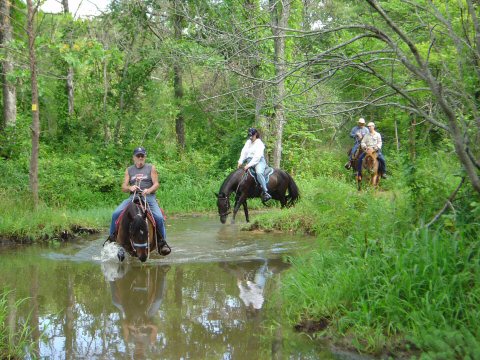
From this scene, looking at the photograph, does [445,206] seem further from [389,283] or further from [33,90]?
[33,90]

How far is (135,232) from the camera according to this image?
951 centimetres

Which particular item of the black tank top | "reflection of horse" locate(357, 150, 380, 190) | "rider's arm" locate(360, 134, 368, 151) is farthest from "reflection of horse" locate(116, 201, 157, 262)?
"rider's arm" locate(360, 134, 368, 151)

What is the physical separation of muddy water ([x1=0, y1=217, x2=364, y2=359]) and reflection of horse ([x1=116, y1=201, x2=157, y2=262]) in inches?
12.1

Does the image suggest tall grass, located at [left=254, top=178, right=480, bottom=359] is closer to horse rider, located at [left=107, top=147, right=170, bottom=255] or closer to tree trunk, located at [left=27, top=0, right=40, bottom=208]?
horse rider, located at [left=107, top=147, right=170, bottom=255]

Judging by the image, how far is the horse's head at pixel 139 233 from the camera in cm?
945

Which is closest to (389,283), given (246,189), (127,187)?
(127,187)

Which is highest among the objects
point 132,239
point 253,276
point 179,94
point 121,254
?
point 179,94

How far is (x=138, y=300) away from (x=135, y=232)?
2.22 meters

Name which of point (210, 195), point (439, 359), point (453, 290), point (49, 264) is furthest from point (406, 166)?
point (210, 195)

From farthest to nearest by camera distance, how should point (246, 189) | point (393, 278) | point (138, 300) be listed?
1. point (246, 189)
2. point (138, 300)
3. point (393, 278)

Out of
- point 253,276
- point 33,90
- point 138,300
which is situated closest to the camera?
point 138,300

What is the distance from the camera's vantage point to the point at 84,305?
715cm

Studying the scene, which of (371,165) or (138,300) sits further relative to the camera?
(371,165)

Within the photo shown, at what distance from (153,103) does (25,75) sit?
12.5 metres
